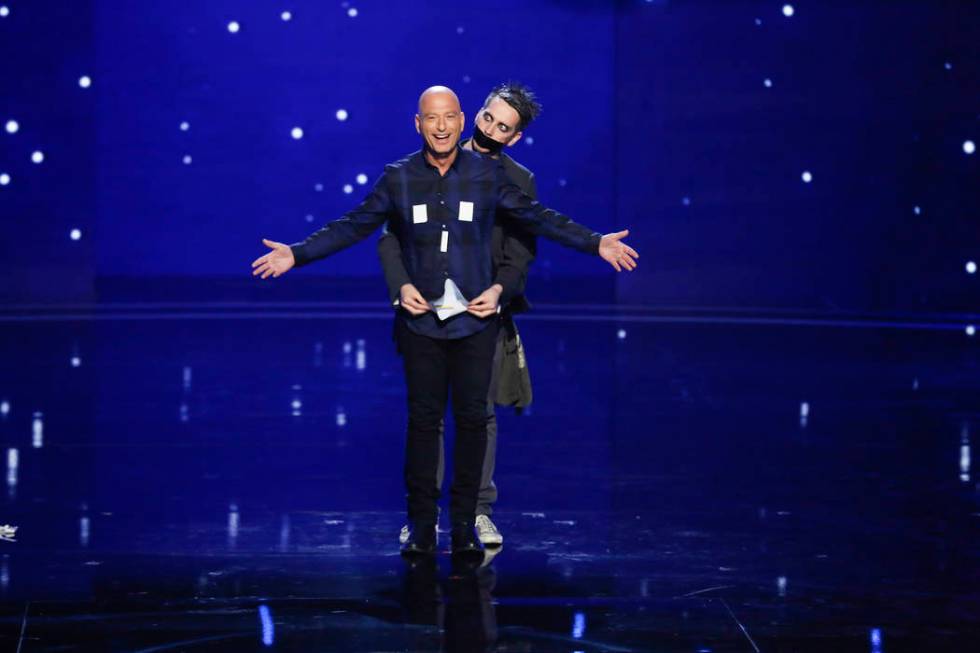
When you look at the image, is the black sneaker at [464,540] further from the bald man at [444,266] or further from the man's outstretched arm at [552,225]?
the man's outstretched arm at [552,225]

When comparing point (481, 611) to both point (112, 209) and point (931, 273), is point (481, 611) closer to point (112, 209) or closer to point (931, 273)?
point (931, 273)

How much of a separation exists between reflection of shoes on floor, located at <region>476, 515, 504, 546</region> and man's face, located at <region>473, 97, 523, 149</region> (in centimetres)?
105

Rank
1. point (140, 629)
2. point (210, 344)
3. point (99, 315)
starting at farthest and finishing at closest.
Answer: point (99, 315) → point (210, 344) → point (140, 629)

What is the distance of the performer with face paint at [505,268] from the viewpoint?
4109mm

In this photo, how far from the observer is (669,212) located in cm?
1238

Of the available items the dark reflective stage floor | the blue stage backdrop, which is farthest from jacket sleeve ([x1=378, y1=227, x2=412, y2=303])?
the blue stage backdrop

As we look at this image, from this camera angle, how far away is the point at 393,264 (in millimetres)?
3955

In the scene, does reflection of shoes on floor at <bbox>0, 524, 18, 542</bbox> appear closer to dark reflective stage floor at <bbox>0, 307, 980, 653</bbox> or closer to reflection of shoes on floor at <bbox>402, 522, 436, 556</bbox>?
dark reflective stage floor at <bbox>0, 307, 980, 653</bbox>

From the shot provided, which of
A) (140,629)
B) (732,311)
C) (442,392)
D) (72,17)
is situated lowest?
(140,629)

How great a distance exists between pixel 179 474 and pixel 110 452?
1.73 feet

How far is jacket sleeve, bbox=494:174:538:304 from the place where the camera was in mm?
4098

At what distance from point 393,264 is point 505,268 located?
336 millimetres

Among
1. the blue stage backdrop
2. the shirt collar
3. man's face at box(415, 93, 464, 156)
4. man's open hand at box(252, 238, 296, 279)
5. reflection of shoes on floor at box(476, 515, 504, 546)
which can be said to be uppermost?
the blue stage backdrop

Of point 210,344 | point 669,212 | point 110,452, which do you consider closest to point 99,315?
point 210,344
